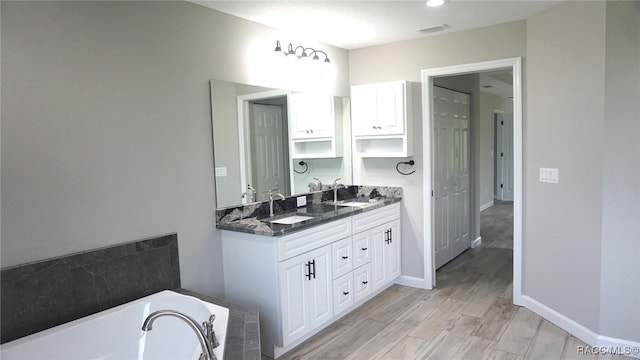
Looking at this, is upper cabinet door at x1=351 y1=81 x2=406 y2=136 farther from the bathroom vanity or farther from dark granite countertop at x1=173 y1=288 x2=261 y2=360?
dark granite countertop at x1=173 y1=288 x2=261 y2=360

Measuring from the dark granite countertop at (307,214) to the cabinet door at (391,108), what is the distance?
70 cm

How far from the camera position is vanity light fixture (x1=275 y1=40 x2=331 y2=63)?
11.4 ft

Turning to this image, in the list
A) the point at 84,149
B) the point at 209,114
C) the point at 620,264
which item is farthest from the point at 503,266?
the point at 84,149

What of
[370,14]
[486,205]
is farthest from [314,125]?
[486,205]

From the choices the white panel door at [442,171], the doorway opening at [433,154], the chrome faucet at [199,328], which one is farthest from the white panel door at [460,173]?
the chrome faucet at [199,328]

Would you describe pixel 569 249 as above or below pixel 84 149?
below

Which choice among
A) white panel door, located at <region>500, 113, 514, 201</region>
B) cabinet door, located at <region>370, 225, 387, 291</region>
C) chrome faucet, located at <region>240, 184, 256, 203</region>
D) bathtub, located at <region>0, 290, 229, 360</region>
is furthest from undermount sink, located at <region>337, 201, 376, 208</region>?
white panel door, located at <region>500, 113, 514, 201</region>

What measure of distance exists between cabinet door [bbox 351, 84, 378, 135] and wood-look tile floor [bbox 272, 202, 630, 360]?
5.33 ft

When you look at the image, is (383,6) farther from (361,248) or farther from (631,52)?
(361,248)

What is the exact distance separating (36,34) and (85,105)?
0.39 m

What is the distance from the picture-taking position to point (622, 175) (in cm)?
272

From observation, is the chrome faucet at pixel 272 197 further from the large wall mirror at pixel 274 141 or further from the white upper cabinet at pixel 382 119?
the white upper cabinet at pixel 382 119

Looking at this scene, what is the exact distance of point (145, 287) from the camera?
99.2 inches

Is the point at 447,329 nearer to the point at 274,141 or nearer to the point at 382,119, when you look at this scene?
the point at 382,119
